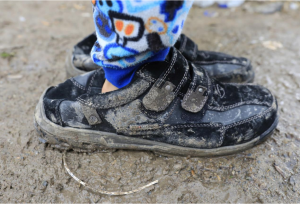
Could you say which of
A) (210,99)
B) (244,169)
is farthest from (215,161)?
(210,99)

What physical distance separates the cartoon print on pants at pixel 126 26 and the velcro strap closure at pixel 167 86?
232 mm

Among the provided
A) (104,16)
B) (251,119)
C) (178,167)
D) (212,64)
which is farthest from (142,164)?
(212,64)

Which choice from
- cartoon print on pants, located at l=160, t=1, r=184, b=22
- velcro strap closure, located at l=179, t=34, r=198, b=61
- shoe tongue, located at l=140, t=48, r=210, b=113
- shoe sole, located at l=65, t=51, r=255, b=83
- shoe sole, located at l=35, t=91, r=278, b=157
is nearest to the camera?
cartoon print on pants, located at l=160, t=1, r=184, b=22

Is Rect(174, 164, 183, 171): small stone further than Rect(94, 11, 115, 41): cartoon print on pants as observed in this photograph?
Yes

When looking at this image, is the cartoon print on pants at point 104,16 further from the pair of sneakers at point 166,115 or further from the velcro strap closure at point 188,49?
the velcro strap closure at point 188,49

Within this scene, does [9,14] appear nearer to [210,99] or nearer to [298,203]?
[210,99]

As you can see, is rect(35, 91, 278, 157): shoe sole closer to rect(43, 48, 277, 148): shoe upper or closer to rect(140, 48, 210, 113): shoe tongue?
rect(43, 48, 277, 148): shoe upper

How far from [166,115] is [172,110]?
3 centimetres

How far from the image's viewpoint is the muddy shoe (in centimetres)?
108

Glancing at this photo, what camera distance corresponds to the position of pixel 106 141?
1179 millimetres

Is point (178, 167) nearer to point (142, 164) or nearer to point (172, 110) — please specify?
point (142, 164)

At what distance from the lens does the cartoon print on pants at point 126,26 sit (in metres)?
0.86

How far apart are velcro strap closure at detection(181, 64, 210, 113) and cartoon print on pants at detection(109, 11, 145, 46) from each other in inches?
14.0

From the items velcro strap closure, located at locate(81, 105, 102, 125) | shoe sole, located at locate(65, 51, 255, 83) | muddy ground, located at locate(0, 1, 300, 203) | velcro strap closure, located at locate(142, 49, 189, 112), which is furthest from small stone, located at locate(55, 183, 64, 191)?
shoe sole, located at locate(65, 51, 255, 83)
